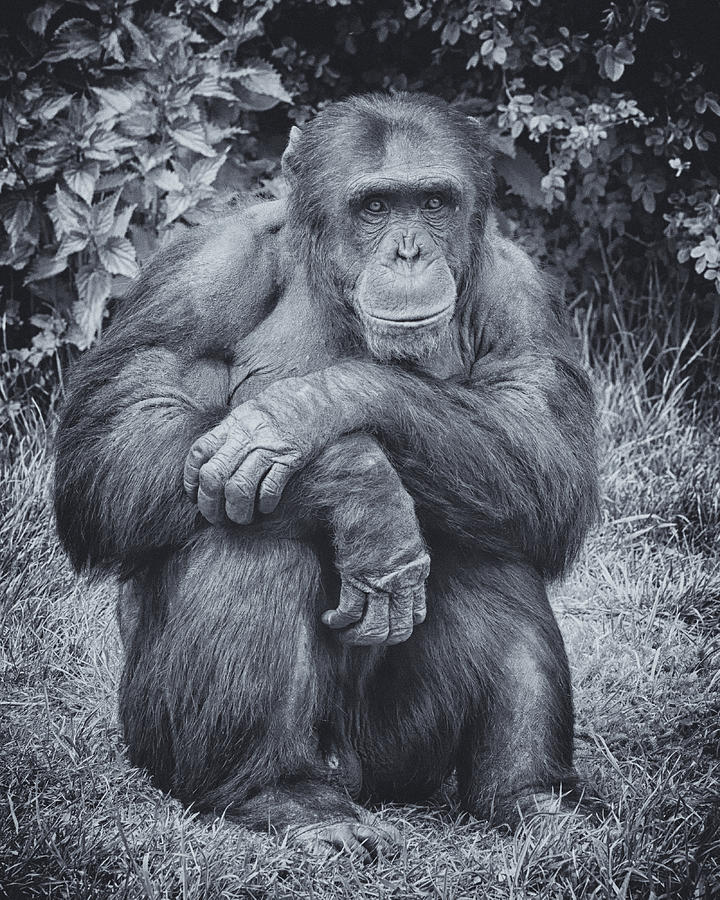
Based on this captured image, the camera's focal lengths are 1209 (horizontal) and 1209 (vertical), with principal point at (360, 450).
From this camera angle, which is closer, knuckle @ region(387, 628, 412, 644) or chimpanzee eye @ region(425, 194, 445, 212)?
knuckle @ region(387, 628, 412, 644)

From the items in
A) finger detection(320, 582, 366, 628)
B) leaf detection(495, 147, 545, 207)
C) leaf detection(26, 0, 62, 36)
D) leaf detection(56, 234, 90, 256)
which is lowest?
Answer: leaf detection(56, 234, 90, 256)

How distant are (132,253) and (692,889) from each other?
3.66 m

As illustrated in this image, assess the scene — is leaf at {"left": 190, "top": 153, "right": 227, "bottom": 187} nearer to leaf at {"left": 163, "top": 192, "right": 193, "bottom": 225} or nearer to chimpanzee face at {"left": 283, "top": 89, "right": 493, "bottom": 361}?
leaf at {"left": 163, "top": 192, "right": 193, "bottom": 225}

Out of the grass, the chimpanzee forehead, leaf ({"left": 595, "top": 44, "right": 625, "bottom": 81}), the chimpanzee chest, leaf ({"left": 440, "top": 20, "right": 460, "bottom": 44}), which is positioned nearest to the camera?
the grass

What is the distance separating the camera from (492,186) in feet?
11.3

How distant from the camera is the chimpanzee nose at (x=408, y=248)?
308cm

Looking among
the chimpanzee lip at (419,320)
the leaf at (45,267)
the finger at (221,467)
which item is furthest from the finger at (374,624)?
the leaf at (45,267)

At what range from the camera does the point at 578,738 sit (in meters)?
3.73

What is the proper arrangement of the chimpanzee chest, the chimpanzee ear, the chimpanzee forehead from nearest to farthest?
the chimpanzee forehead, the chimpanzee chest, the chimpanzee ear

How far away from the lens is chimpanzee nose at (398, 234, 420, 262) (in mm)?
3082

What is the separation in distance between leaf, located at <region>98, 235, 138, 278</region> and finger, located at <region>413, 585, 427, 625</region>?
277cm

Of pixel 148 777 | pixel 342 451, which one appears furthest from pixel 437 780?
pixel 342 451

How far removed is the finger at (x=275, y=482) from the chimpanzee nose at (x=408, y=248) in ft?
2.04

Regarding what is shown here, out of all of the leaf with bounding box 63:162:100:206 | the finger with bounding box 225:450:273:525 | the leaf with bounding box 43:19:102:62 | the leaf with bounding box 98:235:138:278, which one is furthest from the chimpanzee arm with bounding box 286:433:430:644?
the leaf with bounding box 43:19:102:62
